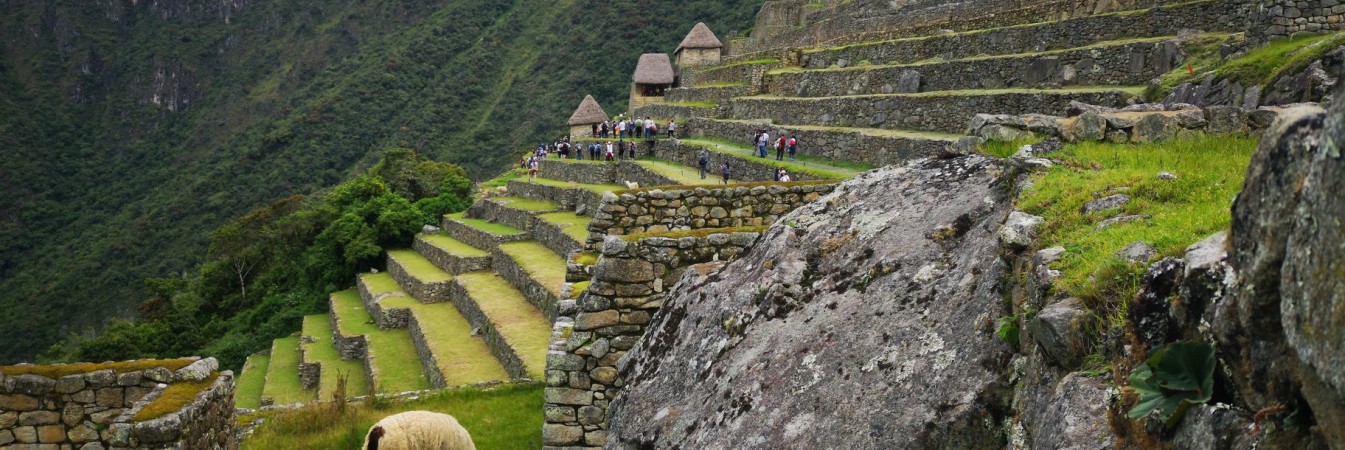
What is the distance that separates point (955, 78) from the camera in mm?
16875

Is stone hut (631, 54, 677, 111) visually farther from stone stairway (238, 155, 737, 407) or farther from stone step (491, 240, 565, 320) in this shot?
stone step (491, 240, 565, 320)

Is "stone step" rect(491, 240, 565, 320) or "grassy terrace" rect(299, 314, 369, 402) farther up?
"stone step" rect(491, 240, 565, 320)

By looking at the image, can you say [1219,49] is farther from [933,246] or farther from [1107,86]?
[933,246]

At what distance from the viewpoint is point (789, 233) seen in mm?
4527

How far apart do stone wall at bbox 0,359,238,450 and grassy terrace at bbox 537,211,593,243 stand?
10321 millimetres

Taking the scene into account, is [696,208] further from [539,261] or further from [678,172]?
[678,172]

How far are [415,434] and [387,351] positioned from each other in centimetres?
1689

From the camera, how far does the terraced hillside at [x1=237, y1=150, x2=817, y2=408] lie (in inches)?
601

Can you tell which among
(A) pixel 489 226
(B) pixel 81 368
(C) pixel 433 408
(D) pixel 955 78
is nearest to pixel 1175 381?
(B) pixel 81 368

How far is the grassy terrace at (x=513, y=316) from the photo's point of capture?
13.2m

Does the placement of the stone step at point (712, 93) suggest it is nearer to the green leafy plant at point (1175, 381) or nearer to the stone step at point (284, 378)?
the stone step at point (284, 378)

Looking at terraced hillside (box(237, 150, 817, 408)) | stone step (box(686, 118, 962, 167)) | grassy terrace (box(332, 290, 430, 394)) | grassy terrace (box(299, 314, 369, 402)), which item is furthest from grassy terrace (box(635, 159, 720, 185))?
grassy terrace (box(299, 314, 369, 402))

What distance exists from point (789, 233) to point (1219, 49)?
1036cm

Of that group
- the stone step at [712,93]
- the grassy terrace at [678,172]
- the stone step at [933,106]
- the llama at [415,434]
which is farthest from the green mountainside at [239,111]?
the llama at [415,434]
